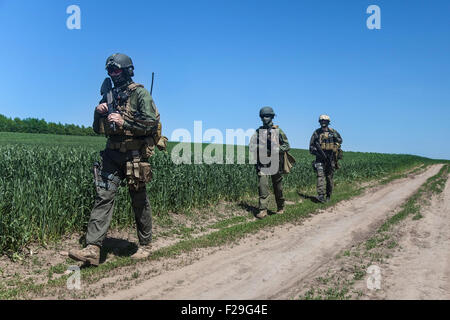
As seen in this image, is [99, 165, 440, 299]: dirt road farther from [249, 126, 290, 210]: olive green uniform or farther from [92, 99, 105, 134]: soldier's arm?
[92, 99, 105, 134]: soldier's arm

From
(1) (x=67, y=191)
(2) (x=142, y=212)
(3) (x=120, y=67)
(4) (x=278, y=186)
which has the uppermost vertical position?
(3) (x=120, y=67)

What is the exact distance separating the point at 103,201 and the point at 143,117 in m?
1.36

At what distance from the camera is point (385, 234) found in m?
7.01

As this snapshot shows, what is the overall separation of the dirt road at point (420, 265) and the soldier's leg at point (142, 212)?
358 centimetres

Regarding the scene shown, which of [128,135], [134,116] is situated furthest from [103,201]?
[134,116]

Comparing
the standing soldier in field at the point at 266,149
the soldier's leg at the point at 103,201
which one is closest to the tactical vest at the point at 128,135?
the soldier's leg at the point at 103,201

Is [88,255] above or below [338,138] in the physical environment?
below

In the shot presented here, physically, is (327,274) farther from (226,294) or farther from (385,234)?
(385,234)

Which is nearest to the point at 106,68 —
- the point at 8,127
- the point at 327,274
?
the point at 327,274

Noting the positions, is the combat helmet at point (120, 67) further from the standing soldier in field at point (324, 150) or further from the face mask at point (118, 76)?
the standing soldier in field at point (324, 150)

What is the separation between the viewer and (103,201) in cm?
510

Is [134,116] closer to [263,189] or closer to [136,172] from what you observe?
[136,172]

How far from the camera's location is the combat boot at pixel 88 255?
4.86 m
